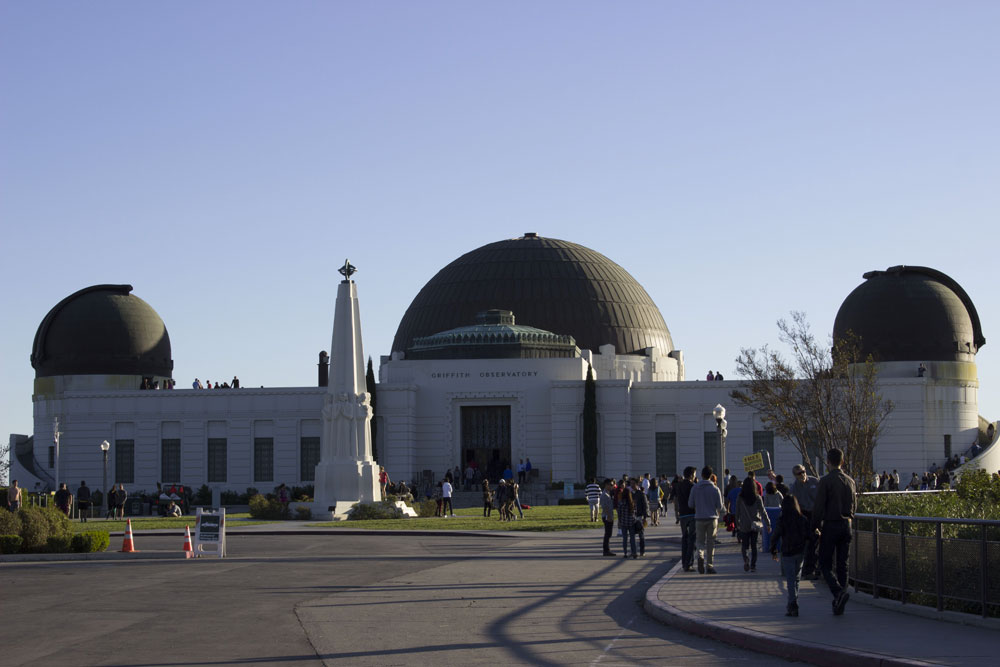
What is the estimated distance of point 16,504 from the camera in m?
29.5

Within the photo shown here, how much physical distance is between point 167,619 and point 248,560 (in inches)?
402

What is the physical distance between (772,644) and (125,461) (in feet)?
187

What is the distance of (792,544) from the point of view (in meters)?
15.5

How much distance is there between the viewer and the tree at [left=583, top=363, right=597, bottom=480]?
63.0m

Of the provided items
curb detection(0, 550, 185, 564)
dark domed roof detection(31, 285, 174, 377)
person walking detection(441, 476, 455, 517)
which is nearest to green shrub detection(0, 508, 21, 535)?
curb detection(0, 550, 185, 564)

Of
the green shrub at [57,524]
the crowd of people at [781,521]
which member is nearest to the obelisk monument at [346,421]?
the crowd of people at [781,521]

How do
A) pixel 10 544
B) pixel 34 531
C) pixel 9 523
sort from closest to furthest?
pixel 10 544
pixel 34 531
pixel 9 523

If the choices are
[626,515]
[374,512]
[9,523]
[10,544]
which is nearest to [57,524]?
[9,523]

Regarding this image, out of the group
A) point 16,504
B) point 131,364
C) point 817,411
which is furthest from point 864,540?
point 131,364

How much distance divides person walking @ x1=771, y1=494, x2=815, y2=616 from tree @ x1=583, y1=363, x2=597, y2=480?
152ft

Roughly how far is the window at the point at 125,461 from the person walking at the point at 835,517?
5492 centimetres

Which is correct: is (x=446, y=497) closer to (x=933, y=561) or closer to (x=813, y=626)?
(x=933, y=561)

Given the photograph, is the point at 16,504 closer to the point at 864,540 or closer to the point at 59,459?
the point at 864,540

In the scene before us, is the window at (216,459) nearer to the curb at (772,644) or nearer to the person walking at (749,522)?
the person walking at (749,522)
